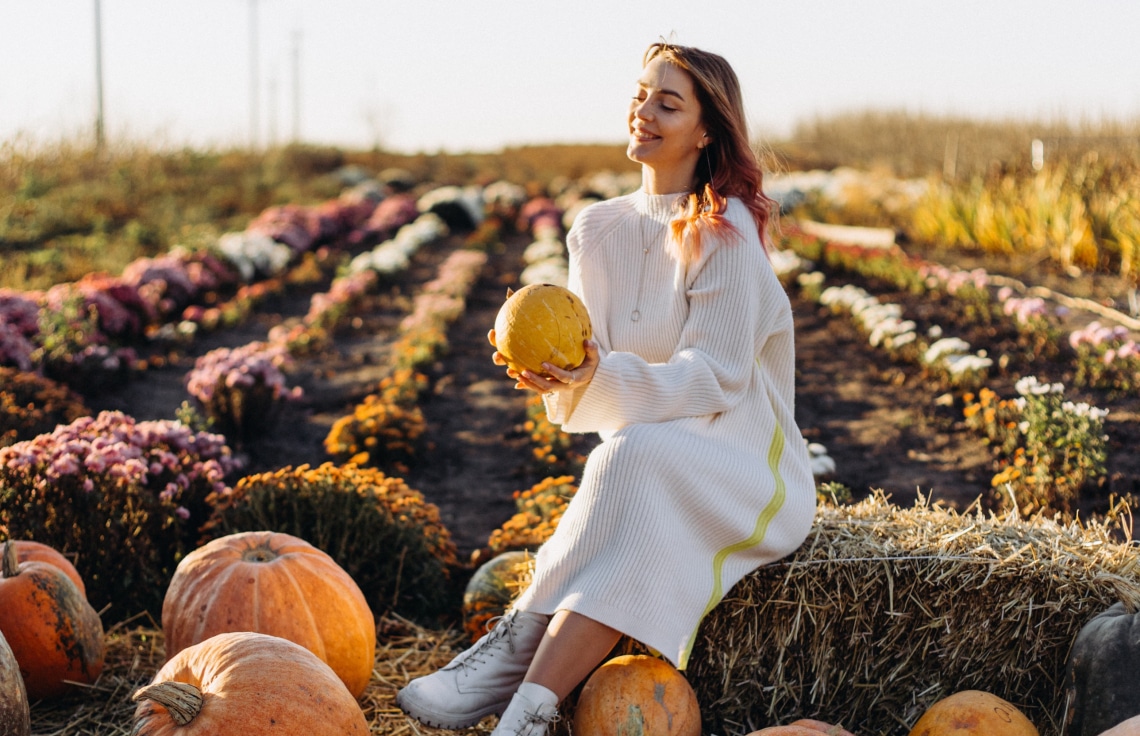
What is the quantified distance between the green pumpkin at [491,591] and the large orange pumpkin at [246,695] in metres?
0.97

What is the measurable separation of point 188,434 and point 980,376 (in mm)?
4639

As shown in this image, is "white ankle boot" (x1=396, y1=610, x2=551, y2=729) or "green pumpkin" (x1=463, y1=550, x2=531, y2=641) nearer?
"white ankle boot" (x1=396, y1=610, x2=551, y2=729)

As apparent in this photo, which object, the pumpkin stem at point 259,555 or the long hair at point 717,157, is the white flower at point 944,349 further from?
the pumpkin stem at point 259,555

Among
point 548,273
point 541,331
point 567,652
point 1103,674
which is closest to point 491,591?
point 567,652

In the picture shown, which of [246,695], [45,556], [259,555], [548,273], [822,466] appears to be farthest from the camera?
[548,273]

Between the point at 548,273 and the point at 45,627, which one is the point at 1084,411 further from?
the point at 548,273

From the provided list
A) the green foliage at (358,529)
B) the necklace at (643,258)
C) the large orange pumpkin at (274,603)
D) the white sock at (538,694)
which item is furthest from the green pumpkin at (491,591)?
the necklace at (643,258)

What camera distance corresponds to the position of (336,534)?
397 centimetres

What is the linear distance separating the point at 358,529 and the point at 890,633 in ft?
6.60

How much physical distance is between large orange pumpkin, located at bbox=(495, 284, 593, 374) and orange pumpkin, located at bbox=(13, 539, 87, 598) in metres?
1.74

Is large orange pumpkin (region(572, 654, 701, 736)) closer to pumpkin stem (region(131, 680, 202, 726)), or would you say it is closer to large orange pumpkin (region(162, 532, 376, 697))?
large orange pumpkin (region(162, 532, 376, 697))

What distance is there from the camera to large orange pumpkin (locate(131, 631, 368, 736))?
2.29m

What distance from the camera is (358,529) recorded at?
156 inches

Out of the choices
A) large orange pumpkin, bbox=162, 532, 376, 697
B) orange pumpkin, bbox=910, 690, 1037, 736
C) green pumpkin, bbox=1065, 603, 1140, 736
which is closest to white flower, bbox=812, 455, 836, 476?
green pumpkin, bbox=1065, 603, 1140, 736
